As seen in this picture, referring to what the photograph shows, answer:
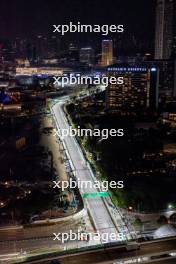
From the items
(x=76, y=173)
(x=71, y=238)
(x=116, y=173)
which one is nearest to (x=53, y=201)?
(x=116, y=173)

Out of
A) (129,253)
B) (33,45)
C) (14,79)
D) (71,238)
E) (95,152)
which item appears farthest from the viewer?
(14,79)

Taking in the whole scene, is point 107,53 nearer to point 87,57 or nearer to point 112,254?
point 87,57

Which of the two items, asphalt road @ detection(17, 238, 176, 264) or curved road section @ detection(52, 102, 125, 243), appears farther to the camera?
curved road section @ detection(52, 102, 125, 243)

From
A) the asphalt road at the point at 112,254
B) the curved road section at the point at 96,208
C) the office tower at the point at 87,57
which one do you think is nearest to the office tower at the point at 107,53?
the office tower at the point at 87,57

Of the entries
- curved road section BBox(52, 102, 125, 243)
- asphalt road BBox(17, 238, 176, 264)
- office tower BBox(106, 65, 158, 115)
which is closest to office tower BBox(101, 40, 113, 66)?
curved road section BBox(52, 102, 125, 243)

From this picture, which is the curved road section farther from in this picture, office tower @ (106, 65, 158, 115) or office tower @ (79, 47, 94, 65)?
office tower @ (106, 65, 158, 115)

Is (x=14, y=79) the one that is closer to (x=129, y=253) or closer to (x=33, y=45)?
(x=33, y=45)

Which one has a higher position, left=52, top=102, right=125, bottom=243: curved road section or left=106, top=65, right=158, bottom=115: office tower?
left=106, top=65, right=158, bottom=115: office tower

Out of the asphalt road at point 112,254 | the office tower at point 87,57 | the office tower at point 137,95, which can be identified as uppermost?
the office tower at point 87,57

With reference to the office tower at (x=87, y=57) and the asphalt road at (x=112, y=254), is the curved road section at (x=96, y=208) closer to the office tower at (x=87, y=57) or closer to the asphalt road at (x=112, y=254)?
the asphalt road at (x=112, y=254)
